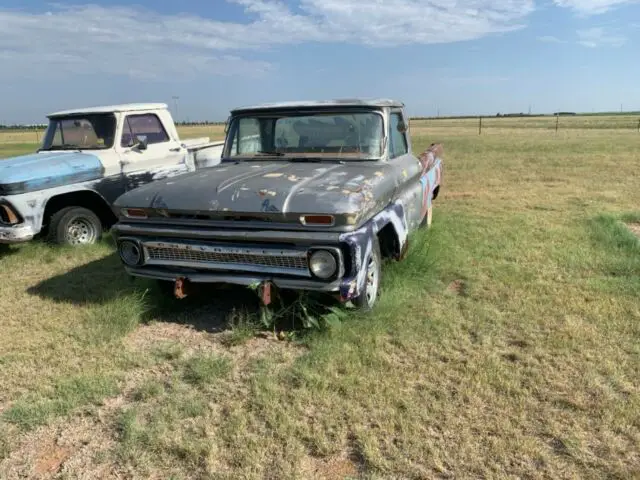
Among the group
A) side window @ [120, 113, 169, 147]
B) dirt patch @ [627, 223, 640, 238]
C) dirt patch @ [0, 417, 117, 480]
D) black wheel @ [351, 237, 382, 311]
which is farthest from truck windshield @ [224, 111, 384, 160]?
dirt patch @ [627, 223, 640, 238]

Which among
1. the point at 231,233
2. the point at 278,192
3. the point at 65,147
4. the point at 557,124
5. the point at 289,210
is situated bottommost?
the point at 231,233

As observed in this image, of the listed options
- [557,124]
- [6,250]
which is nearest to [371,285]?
[6,250]

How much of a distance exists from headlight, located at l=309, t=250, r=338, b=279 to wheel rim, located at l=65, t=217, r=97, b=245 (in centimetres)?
415

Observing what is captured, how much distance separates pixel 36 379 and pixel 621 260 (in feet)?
17.0

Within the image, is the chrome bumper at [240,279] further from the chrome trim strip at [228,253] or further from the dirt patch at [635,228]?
the dirt patch at [635,228]

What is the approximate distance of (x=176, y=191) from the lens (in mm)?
A: 3709

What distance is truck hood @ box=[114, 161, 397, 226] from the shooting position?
3.30m

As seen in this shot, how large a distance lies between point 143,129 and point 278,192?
166 inches

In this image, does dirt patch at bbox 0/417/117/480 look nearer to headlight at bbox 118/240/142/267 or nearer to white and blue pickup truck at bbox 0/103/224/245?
headlight at bbox 118/240/142/267

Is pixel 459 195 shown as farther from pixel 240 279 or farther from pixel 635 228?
pixel 240 279

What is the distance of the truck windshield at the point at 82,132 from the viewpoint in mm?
6578

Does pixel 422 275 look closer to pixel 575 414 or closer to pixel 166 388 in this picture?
pixel 575 414

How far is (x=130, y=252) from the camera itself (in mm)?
3910

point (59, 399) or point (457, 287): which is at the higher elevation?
point (457, 287)
